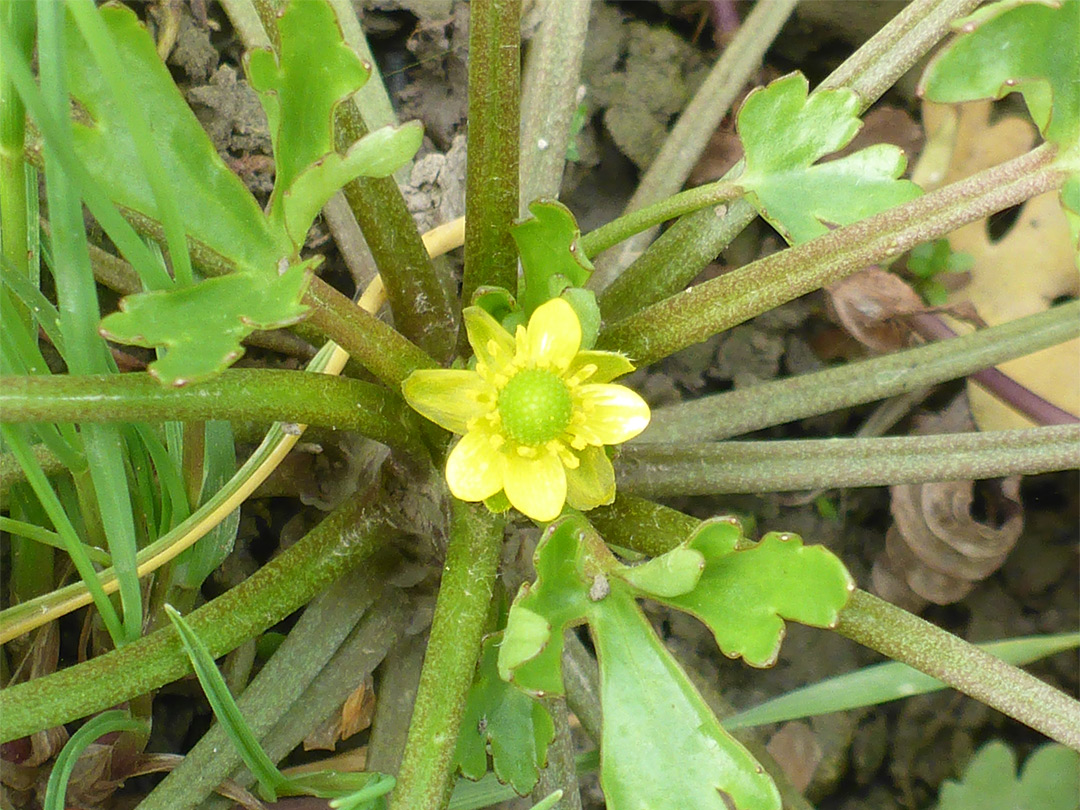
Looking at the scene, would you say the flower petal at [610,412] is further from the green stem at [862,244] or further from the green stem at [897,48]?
the green stem at [897,48]

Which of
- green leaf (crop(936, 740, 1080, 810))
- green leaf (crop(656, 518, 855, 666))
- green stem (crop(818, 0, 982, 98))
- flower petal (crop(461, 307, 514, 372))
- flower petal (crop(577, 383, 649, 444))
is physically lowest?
green leaf (crop(936, 740, 1080, 810))

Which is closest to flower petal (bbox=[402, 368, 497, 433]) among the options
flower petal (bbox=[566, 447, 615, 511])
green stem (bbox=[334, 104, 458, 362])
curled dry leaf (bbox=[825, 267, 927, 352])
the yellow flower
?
the yellow flower

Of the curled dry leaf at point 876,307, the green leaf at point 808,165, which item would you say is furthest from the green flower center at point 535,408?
the curled dry leaf at point 876,307

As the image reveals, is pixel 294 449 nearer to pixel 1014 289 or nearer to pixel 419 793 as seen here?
pixel 419 793

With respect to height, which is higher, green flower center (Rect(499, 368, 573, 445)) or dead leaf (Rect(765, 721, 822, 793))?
green flower center (Rect(499, 368, 573, 445))

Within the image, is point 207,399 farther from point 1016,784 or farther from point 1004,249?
point 1004,249

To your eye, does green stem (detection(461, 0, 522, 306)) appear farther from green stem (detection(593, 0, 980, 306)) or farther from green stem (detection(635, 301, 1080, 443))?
green stem (detection(635, 301, 1080, 443))

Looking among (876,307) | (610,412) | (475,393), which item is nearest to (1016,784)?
(876,307)
